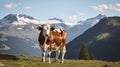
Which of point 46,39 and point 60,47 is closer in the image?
point 46,39

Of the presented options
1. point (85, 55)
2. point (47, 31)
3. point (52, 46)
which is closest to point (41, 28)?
point (47, 31)

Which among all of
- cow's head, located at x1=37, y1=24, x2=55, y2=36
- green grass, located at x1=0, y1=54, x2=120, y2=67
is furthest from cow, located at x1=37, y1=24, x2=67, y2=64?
green grass, located at x1=0, y1=54, x2=120, y2=67

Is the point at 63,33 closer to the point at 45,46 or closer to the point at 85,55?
the point at 45,46

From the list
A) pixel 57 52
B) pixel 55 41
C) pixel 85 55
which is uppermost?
pixel 55 41

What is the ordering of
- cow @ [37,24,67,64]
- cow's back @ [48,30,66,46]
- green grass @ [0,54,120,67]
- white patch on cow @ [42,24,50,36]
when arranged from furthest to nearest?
cow's back @ [48,30,66,46], cow @ [37,24,67,64], white patch on cow @ [42,24,50,36], green grass @ [0,54,120,67]

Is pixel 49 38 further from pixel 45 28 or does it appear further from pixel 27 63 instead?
pixel 27 63

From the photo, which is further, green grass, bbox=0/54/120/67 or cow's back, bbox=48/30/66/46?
cow's back, bbox=48/30/66/46

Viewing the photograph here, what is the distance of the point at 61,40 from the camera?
3706 cm

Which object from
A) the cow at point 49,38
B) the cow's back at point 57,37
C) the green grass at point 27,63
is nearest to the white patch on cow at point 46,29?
the cow at point 49,38

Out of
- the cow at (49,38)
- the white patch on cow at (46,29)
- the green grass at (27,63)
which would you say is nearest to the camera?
the green grass at (27,63)

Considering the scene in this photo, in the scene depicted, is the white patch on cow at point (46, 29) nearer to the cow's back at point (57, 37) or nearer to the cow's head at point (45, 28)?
the cow's head at point (45, 28)

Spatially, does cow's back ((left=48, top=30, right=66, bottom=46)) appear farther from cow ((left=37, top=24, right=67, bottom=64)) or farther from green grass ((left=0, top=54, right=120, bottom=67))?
green grass ((left=0, top=54, right=120, bottom=67))

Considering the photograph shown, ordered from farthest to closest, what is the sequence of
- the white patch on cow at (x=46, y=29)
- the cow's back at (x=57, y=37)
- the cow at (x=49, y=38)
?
the cow's back at (x=57, y=37)
the cow at (x=49, y=38)
the white patch on cow at (x=46, y=29)

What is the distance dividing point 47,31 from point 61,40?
4.33 metres
